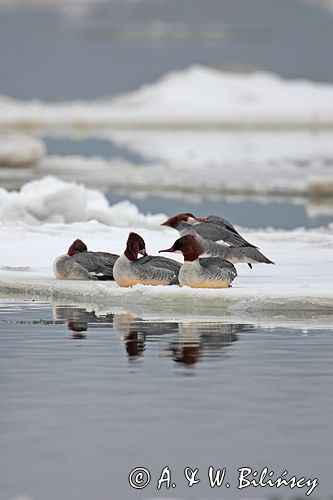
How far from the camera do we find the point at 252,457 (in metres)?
6.04

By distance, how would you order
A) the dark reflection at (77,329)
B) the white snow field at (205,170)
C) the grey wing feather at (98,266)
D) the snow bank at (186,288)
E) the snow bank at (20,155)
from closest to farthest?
1. the dark reflection at (77,329)
2. the snow bank at (186,288)
3. the grey wing feather at (98,266)
4. the white snow field at (205,170)
5. the snow bank at (20,155)

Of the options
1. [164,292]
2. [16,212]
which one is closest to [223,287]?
[164,292]

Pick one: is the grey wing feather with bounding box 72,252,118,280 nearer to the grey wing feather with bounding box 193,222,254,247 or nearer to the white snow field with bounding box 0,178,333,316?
the white snow field with bounding box 0,178,333,316

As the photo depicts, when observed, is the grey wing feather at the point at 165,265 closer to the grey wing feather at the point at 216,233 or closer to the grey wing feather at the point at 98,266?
the grey wing feather at the point at 216,233

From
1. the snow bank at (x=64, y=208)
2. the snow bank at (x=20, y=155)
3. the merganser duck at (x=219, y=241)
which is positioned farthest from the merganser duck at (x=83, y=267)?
the snow bank at (x=20, y=155)

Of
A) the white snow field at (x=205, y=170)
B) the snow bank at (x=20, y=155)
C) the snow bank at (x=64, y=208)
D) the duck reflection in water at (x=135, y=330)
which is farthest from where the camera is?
the snow bank at (x=20, y=155)

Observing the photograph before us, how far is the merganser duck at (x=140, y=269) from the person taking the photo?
10406 mm

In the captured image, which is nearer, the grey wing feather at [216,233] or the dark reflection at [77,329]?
the dark reflection at [77,329]

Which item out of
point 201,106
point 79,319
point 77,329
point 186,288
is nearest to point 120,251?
point 186,288

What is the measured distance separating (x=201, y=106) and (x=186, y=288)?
83.5m

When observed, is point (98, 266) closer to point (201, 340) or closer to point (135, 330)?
point (135, 330)

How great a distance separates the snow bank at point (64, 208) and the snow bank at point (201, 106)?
2211 inches

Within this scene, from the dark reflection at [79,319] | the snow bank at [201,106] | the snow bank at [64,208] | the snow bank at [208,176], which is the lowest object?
the dark reflection at [79,319]

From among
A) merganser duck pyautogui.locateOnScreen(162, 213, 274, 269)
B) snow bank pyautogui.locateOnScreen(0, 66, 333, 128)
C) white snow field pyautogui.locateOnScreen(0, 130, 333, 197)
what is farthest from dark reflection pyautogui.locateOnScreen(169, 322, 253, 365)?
snow bank pyautogui.locateOnScreen(0, 66, 333, 128)
